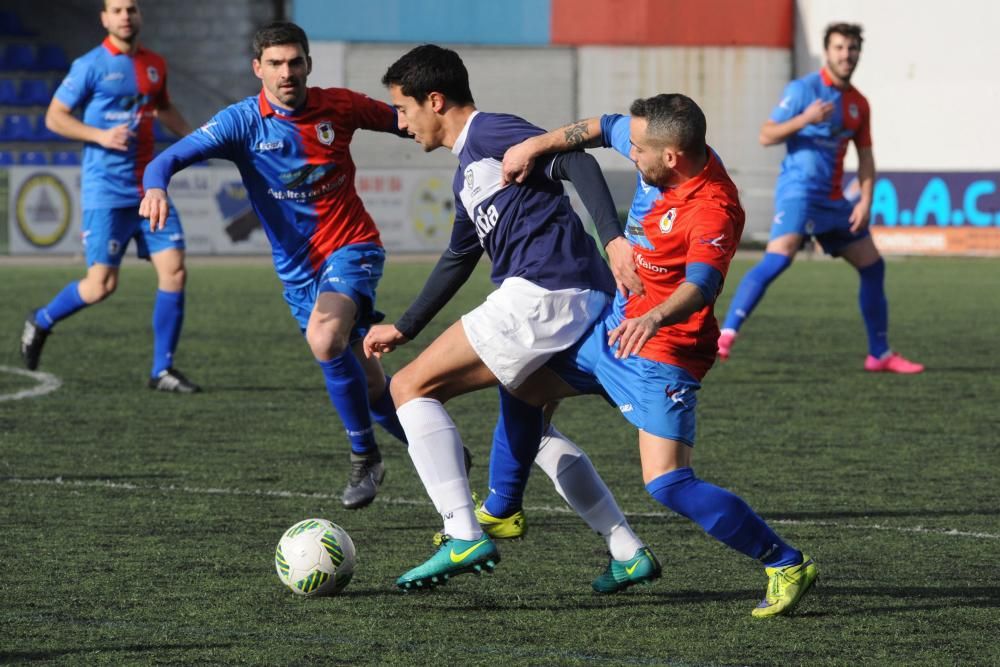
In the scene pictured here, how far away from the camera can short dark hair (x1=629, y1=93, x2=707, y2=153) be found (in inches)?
170

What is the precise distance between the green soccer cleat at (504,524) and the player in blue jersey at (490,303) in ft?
0.83

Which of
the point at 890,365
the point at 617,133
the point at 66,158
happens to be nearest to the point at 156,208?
the point at 617,133

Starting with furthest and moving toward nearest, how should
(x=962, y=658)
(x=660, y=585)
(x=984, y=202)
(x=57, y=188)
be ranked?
(x=984, y=202), (x=57, y=188), (x=660, y=585), (x=962, y=658)

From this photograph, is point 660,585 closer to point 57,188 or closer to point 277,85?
point 277,85

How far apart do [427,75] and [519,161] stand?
400 millimetres

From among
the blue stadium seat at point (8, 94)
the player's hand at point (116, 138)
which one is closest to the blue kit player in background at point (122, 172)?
the player's hand at point (116, 138)

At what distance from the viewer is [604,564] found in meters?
5.04

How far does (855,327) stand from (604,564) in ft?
28.9

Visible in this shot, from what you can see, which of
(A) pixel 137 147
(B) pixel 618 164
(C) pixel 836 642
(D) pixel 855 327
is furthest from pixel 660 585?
(B) pixel 618 164

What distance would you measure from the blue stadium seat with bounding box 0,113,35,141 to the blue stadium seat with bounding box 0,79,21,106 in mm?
396

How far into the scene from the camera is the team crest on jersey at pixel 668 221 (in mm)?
4402

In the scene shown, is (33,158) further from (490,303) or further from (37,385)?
(490,303)

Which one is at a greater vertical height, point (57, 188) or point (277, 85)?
point (277, 85)

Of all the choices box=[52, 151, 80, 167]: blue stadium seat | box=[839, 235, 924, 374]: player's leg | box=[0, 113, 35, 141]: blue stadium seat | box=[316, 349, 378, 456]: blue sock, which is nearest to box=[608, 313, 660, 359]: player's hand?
box=[316, 349, 378, 456]: blue sock
